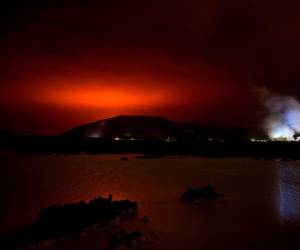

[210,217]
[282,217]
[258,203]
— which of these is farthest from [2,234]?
[258,203]

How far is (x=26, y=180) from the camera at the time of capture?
106ft

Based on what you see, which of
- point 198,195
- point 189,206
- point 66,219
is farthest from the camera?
point 198,195

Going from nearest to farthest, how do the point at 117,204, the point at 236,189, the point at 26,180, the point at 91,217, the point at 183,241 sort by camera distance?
the point at 183,241, the point at 91,217, the point at 117,204, the point at 236,189, the point at 26,180

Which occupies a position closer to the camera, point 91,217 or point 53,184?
point 91,217

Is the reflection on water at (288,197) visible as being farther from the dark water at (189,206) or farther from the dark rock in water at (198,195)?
the dark rock in water at (198,195)

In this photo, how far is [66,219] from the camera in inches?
545

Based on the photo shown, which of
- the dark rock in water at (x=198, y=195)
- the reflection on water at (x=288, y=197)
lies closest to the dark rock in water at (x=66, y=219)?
the dark rock in water at (x=198, y=195)

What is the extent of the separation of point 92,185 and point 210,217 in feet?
43.1

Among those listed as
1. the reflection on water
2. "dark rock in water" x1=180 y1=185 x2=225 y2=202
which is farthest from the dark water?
"dark rock in water" x1=180 y1=185 x2=225 y2=202

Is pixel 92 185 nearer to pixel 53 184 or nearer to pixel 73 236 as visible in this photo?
pixel 53 184

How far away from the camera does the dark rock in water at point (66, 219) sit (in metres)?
12.5

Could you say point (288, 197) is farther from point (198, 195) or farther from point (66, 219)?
point (66, 219)

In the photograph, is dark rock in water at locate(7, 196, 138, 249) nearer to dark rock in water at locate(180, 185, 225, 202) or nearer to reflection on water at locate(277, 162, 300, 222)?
dark rock in water at locate(180, 185, 225, 202)

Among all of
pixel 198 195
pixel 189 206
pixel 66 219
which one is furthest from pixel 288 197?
pixel 66 219
